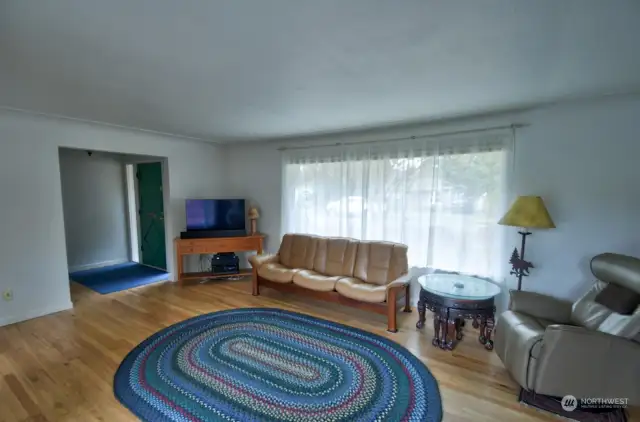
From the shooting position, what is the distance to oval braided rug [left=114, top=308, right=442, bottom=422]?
1.96 m

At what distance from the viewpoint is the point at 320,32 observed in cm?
154

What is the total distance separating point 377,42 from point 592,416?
2.59 metres

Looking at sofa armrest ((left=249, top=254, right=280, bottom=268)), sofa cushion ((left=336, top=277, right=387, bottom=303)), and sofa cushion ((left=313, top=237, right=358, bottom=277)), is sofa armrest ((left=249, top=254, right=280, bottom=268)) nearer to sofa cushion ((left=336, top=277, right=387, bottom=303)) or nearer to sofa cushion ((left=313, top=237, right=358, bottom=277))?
sofa cushion ((left=313, top=237, right=358, bottom=277))

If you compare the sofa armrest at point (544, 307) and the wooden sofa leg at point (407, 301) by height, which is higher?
the sofa armrest at point (544, 307)

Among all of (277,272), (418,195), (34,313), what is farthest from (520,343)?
(34,313)

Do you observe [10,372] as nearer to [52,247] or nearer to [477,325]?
[52,247]

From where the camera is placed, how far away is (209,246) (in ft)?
15.0

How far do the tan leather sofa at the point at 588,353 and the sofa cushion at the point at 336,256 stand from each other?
189 cm

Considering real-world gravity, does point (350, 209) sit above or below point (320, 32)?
below

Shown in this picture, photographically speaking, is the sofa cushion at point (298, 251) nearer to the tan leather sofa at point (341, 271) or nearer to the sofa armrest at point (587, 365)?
the tan leather sofa at point (341, 271)

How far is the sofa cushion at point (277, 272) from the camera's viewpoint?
3744 mm

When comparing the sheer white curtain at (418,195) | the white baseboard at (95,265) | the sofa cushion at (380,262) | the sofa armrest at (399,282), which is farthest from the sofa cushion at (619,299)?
the white baseboard at (95,265)

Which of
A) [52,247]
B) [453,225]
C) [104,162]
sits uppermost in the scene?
[104,162]

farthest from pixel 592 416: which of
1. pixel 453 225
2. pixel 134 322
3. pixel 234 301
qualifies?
pixel 134 322
